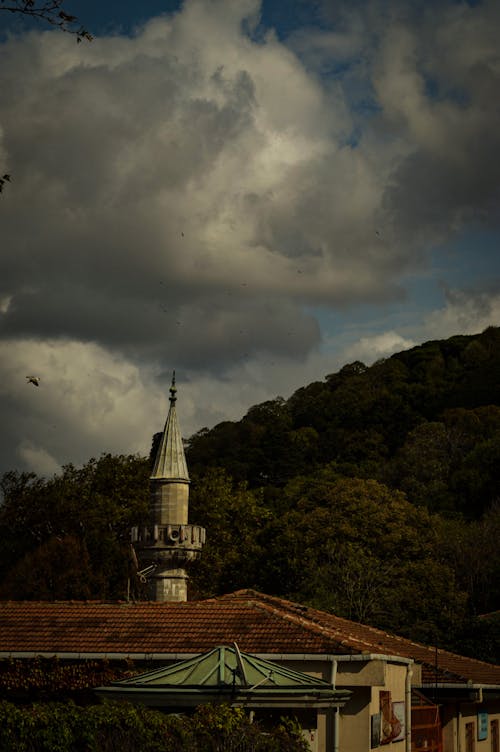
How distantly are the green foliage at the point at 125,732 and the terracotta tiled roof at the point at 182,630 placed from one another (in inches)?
288

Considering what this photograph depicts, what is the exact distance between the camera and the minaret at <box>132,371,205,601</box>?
1278 inches

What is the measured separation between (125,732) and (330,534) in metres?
33.5

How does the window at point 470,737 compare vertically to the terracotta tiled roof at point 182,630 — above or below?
below

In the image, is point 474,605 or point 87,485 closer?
point 474,605

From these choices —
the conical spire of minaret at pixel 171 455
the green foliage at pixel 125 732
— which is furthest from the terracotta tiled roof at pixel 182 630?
the conical spire of minaret at pixel 171 455

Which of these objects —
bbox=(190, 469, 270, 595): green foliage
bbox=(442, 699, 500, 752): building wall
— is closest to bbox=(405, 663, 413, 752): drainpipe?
bbox=(442, 699, 500, 752): building wall

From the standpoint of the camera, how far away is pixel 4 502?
179 feet

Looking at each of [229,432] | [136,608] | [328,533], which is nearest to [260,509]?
[328,533]

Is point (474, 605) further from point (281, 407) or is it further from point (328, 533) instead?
point (281, 407)

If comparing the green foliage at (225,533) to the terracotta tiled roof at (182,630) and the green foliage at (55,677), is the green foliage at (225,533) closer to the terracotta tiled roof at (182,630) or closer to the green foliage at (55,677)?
the terracotta tiled roof at (182,630)

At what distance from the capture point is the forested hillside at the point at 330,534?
40.1 metres

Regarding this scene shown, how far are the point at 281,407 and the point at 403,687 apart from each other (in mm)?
82093

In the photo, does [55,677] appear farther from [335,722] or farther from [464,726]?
[464,726]

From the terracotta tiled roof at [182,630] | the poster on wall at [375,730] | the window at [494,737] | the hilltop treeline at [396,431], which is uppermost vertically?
the hilltop treeline at [396,431]
